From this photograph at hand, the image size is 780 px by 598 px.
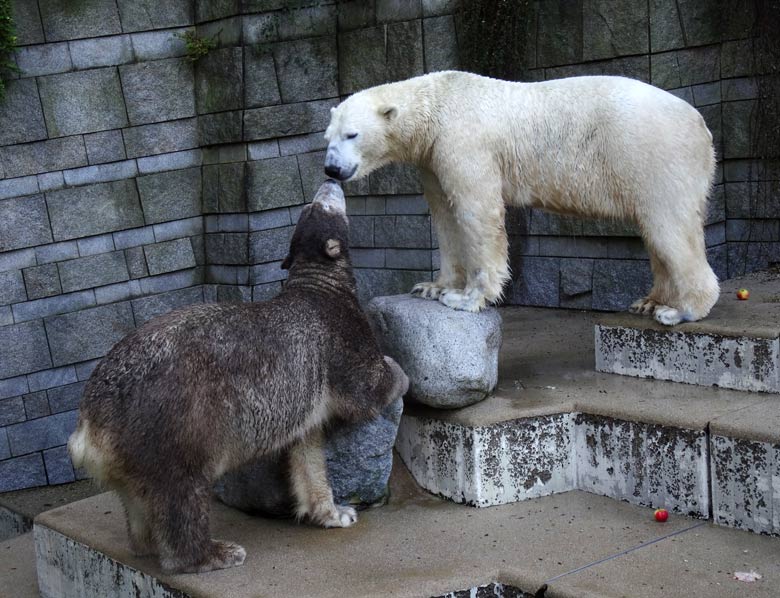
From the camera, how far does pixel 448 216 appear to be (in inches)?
196

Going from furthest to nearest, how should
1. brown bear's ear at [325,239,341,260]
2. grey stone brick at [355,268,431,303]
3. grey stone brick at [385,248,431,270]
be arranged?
grey stone brick at [355,268,431,303], grey stone brick at [385,248,431,270], brown bear's ear at [325,239,341,260]

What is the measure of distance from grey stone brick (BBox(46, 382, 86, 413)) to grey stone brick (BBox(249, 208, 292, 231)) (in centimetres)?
168

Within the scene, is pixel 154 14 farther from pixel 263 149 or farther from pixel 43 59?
pixel 263 149

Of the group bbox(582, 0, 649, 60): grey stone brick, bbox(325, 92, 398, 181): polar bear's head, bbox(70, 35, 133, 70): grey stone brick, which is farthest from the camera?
bbox(70, 35, 133, 70): grey stone brick

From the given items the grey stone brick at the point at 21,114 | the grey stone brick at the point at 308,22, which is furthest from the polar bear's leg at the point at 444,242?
the grey stone brick at the point at 21,114

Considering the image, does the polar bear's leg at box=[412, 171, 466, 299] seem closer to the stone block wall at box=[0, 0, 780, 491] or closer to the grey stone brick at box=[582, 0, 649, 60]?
the stone block wall at box=[0, 0, 780, 491]

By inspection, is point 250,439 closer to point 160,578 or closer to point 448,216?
point 160,578

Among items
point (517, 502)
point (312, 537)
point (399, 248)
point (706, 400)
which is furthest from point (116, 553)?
point (399, 248)

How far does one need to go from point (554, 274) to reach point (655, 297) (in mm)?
1954

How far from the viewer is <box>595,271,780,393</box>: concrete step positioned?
439 centimetres

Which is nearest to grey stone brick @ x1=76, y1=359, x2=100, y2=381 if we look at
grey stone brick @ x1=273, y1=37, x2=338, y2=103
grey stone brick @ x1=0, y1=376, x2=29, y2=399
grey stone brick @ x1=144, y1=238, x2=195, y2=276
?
grey stone brick @ x1=0, y1=376, x2=29, y2=399

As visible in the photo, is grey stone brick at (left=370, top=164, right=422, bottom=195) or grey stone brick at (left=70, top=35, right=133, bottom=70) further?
grey stone brick at (left=370, top=164, right=422, bottom=195)

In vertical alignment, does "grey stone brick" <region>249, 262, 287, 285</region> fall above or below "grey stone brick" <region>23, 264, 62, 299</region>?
below

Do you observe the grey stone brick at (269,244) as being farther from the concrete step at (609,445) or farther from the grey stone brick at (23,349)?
the concrete step at (609,445)
